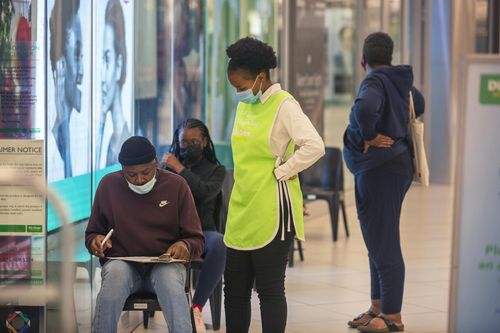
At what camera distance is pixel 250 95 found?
503 cm

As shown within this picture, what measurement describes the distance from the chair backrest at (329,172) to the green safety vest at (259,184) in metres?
5.35

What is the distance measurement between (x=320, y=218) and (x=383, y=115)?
6.20m

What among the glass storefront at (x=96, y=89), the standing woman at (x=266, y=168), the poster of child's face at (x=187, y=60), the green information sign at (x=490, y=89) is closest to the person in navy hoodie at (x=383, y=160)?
the standing woman at (x=266, y=168)

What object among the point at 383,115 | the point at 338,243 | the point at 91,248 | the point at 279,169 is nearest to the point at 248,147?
the point at 279,169

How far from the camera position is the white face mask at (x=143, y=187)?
16.7 ft

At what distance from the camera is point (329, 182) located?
10.6m

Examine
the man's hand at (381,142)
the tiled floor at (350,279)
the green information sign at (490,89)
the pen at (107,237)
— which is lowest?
the tiled floor at (350,279)

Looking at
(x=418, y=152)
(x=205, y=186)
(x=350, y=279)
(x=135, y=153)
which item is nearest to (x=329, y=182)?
(x=350, y=279)

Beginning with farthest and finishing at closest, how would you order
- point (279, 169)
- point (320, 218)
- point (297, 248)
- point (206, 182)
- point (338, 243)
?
point (320, 218) → point (338, 243) → point (297, 248) → point (206, 182) → point (279, 169)

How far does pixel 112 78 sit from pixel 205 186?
2.80 feet

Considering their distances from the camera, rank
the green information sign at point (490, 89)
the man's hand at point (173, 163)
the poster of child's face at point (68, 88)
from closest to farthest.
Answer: the green information sign at point (490, 89) → the poster of child's face at point (68, 88) → the man's hand at point (173, 163)

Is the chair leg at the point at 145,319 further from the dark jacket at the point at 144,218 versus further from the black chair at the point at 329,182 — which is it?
the black chair at the point at 329,182

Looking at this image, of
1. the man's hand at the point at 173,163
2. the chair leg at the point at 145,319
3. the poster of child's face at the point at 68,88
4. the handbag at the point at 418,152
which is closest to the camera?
the poster of child's face at the point at 68,88

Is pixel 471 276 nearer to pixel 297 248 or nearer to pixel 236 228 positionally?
pixel 236 228
